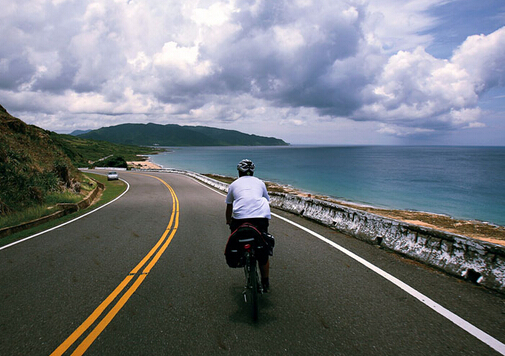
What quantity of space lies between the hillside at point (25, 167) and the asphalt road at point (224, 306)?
672 centimetres

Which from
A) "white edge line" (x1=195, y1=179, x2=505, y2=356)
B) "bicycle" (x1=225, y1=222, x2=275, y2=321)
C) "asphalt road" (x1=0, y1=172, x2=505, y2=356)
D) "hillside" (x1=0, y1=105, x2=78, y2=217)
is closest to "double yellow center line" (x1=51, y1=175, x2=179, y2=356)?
"asphalt road" (x1=0, y1=172, x2=505, y2=356)

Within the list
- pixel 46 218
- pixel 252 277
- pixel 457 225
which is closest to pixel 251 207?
pixel 252 277

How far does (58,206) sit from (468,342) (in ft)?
47.6

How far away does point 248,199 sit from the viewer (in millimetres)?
3943

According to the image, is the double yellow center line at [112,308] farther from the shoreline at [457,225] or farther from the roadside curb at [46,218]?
the shoreline at [457,225]

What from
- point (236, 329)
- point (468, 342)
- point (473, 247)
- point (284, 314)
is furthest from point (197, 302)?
point (473, 247)

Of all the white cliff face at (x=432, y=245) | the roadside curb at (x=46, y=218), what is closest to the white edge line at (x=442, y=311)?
the white cliff face at (x=432, y=245)

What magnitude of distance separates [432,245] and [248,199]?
157 inches

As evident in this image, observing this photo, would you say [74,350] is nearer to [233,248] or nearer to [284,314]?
[233,248]

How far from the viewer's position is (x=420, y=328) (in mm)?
3242

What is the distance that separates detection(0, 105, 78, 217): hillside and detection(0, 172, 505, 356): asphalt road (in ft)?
22.0

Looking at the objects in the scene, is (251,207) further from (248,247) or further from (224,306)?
(224,306)

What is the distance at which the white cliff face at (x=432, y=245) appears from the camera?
440 centimetres

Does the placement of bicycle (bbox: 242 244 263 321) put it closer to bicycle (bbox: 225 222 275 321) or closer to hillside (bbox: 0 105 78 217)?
bicycle (bbox: 225 222 275 321)
